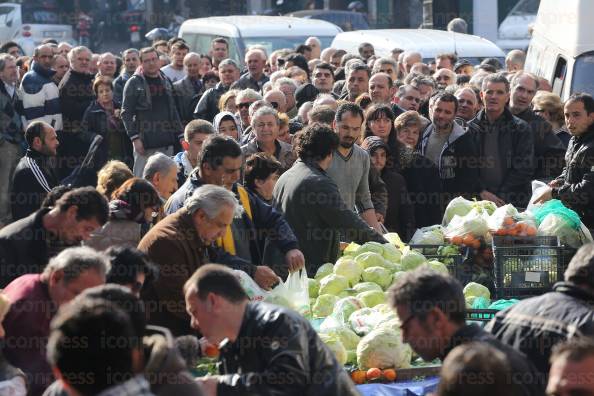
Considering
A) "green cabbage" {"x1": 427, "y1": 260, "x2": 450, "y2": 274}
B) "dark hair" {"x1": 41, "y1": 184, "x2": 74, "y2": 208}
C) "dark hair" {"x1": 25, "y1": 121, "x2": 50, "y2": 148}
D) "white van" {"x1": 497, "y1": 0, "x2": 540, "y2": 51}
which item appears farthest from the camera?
"white van" {"x1": 497, "y1": 0, "x2": 540, "y2": 51}

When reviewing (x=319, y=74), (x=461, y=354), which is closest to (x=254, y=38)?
(x=319, y=74)

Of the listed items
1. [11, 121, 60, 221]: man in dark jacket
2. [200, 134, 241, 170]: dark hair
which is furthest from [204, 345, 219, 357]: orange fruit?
[11, 121, 60, 221]: man in dark jacket

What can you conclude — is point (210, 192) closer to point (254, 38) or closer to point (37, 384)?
point (37, 384)

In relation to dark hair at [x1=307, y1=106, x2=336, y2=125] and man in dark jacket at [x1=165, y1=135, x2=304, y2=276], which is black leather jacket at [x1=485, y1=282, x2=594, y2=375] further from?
dark hair at [x1=307, y1=106, x2=336, y2=125]

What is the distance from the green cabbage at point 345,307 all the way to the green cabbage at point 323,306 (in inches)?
1.9

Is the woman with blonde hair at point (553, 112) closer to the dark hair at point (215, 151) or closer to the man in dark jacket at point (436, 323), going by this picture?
the dark hair at point (215, 151)

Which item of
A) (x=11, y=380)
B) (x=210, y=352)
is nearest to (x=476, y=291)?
(x=210, y=352)

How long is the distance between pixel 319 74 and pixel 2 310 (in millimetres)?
9835

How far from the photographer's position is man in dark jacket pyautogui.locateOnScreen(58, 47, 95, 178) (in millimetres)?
15227

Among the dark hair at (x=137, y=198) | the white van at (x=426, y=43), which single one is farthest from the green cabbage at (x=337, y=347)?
the white van at (x=426, y=43)

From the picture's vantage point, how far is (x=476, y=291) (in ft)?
28.7

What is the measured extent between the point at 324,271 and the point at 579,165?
274 cm

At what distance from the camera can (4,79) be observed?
15.6 m

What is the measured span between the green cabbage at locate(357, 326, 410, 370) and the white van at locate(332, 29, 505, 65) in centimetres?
1378
